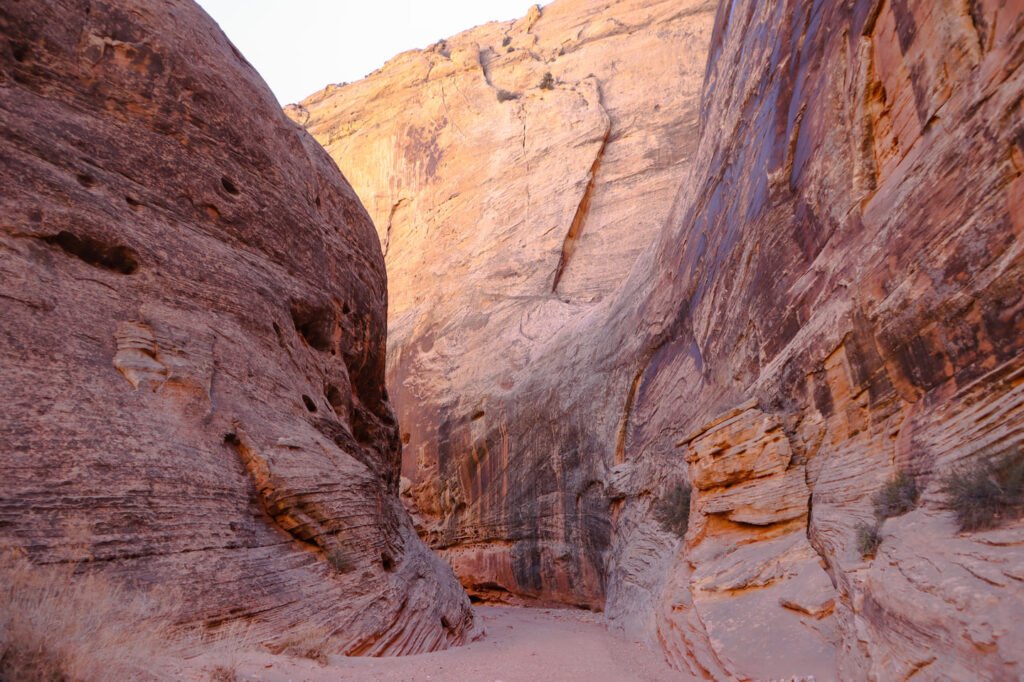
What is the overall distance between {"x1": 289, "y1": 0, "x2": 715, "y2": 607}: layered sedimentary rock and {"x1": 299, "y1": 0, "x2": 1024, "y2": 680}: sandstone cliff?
175mm

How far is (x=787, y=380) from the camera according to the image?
7.96 metres

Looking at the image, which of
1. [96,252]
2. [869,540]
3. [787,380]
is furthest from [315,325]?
[869,540]

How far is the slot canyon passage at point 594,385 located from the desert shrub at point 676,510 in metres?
0.07

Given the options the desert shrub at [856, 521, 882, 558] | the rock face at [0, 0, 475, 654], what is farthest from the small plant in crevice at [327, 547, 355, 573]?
the desert shrub at [856, 521, 882, 558]

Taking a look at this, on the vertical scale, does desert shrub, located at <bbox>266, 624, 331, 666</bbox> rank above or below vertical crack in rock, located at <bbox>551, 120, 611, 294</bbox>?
below

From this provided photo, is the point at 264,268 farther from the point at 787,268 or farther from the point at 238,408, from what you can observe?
the point at 787,268

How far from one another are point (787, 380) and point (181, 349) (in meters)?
7.17

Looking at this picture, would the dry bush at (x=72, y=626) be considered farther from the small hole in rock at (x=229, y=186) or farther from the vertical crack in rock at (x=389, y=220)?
the vertical crack in rock at (x=389, y=220)

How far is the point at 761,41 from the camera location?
34.1 ft

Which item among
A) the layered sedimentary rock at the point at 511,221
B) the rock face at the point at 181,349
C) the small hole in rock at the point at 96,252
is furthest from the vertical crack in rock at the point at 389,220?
the small hole in rock at the point at 96,252

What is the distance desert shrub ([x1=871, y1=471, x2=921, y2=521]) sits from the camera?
17.3 ft

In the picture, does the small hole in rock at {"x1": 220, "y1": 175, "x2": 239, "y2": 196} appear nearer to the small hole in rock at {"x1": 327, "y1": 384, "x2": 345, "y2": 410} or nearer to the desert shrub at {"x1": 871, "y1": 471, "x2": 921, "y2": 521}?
the small hole in rock at {"x1": 327, "y1": 384, "x2": 345, "y2": 410}

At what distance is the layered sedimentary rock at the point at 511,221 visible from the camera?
61.5 feet

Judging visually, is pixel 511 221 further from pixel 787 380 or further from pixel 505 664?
pixel 505 664
